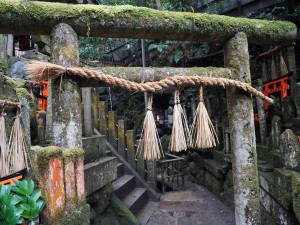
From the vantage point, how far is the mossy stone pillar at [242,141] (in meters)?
2.51

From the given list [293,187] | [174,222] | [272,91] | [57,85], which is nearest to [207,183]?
[174,222]

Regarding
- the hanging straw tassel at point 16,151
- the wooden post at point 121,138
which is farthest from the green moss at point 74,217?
the wooden post at point 121,138

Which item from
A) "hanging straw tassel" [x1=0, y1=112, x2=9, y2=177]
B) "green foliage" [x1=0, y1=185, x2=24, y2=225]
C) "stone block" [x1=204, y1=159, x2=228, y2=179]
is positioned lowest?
"stone block" [x1=204, y1=159, x2=228, y2=179]

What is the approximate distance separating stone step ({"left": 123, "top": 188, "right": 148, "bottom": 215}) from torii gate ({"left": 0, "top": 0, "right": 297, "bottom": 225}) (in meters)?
Result: 3.55

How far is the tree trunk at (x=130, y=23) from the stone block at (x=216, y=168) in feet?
14.4

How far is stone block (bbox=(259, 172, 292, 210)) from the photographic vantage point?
9.29ft

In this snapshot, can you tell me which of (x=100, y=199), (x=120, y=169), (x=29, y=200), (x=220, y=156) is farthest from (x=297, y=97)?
(x=120, y=169)

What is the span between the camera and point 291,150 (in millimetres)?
2934

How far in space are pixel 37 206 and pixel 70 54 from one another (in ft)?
4.17

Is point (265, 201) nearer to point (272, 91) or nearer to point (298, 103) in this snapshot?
Answer: point (298, 103)

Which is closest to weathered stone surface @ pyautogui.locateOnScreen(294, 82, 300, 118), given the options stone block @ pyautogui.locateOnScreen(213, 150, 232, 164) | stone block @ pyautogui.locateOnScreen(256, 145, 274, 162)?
stone block @ pyautogui.locateOnScreen(256, 145, 274, 162)

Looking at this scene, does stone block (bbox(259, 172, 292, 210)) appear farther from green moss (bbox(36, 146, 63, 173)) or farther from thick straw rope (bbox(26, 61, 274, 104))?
green moss (bbox(36, 146, 63, 173))

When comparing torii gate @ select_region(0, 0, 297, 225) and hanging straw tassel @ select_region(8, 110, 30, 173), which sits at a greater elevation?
torii gate @ select_region(0, 0, 297, 225)

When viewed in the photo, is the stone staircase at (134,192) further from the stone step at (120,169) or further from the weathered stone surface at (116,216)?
the weathered stone surface at (116,216)
